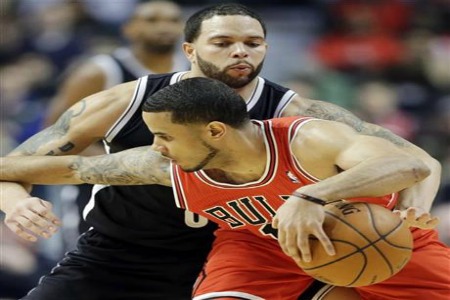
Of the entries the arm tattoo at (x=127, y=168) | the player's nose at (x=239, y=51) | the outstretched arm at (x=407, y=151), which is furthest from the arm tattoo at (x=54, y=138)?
the outstretched arm at (x=407, y=151)

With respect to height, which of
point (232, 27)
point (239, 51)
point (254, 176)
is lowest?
point (254, 176)

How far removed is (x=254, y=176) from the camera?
4.59 metres

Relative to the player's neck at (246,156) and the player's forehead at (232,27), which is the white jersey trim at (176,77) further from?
the player's neck at (246,156)

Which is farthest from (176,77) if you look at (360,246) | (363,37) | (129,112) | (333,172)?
(363,37)

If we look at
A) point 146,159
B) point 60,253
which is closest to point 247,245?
point 146,159

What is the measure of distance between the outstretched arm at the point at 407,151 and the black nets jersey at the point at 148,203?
10 cm

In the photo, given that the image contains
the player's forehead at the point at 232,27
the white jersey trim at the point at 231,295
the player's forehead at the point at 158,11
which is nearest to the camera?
the white jersey trim at the point at 231,295

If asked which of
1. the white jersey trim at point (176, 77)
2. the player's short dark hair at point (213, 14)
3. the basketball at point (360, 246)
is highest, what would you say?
the player's short dark hair at point (213, 14)

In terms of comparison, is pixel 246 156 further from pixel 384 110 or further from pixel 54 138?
pixel 384 110

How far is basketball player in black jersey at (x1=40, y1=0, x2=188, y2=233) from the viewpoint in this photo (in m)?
7.04

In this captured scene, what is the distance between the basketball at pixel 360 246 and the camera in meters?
4.19

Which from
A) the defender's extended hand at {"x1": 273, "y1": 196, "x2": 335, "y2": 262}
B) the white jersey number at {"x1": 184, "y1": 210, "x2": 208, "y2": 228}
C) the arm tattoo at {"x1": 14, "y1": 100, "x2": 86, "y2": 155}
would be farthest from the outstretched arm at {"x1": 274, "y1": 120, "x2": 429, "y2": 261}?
the arm tattoo at {"x1": 14, "y1": 100, "x2": 86, "y2": 155}

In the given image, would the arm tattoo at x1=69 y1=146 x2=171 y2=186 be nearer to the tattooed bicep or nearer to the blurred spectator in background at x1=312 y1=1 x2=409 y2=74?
the tattooed bicep

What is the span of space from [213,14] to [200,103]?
3.27 feet
